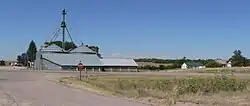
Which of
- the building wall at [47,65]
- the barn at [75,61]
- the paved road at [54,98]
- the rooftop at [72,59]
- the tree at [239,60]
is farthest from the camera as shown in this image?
the tree at [239,60]

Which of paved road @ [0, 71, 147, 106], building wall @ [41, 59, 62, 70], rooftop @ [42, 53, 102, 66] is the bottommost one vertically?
paved road @ [0, 71, 147, 106]

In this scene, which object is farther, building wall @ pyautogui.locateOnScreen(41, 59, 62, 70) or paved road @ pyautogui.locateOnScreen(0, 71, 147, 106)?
building wall @ pyautogui.locateOnScreen(41, 59, 62, 70)

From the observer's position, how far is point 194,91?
25141 mm

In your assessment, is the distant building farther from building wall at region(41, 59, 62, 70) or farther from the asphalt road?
the asphalt road

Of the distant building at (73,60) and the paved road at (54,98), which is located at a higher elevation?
the distant building at (73,60)

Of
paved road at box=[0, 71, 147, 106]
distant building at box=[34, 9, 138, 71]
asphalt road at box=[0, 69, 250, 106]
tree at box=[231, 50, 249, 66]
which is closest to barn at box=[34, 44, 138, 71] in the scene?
distant building at box=[34, 9, 138, 71]

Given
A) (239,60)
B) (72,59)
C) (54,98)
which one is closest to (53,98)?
(54,98)

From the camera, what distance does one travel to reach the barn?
11850cm

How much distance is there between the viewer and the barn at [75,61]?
11850 cm

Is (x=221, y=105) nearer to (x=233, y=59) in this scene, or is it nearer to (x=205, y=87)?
(x=205, y=87)

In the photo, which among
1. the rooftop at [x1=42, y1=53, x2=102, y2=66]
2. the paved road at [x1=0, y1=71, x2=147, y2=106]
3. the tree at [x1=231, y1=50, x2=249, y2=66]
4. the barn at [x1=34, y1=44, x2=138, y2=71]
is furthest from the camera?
the tree at [x1=231, y1=50, x2=249, y2=66]

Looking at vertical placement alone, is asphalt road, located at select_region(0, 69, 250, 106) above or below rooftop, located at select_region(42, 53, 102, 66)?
below

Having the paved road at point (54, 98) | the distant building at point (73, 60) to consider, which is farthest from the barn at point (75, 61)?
the paved road at point (54, 98)

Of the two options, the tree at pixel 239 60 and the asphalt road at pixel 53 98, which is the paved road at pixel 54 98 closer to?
the asphalt road at pixel 53 98
